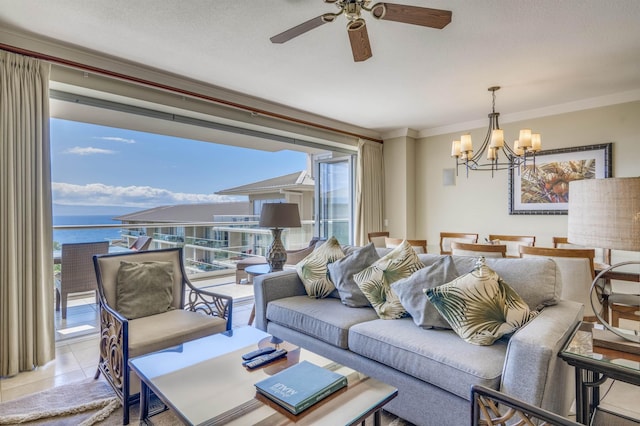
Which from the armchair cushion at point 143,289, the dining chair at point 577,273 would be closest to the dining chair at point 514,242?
the dining chair at point 577,273

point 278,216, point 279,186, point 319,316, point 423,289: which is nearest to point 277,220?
point 278,216

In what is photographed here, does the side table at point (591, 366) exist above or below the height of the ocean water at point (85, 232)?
below

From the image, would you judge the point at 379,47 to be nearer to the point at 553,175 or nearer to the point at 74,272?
the point at 553,175

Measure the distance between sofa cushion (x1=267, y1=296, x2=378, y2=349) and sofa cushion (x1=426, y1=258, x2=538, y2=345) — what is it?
0.60 m

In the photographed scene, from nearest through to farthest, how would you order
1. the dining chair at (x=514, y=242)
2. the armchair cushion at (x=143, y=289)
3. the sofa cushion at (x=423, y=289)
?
the sofa cushion at (x=423, y=289), the armchair cushion at (x=143, y=289), the dining chair at (x=514, y=242)

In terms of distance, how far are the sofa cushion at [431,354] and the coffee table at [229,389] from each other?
0.32 m

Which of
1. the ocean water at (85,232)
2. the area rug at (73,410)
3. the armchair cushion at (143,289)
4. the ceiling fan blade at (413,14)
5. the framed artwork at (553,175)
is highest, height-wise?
the ceiling fan blade at (413,14)

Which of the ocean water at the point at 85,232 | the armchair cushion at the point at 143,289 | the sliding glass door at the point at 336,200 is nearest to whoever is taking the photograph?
the armchair cushion at the point at 143,289

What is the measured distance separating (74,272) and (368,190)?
408cm

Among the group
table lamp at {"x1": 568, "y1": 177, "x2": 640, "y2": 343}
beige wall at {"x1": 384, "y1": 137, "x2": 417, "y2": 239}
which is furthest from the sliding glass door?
A: table lamp at {"x1": 568, "y1": 177, "x2": 640, "y2": 343}

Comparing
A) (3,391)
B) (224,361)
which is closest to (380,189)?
(224,361)

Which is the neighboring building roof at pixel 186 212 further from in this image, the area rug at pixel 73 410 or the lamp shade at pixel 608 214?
the lamp shade at pixel 608 214

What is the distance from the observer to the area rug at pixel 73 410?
1.90 meters

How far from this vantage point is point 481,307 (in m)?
1.79
